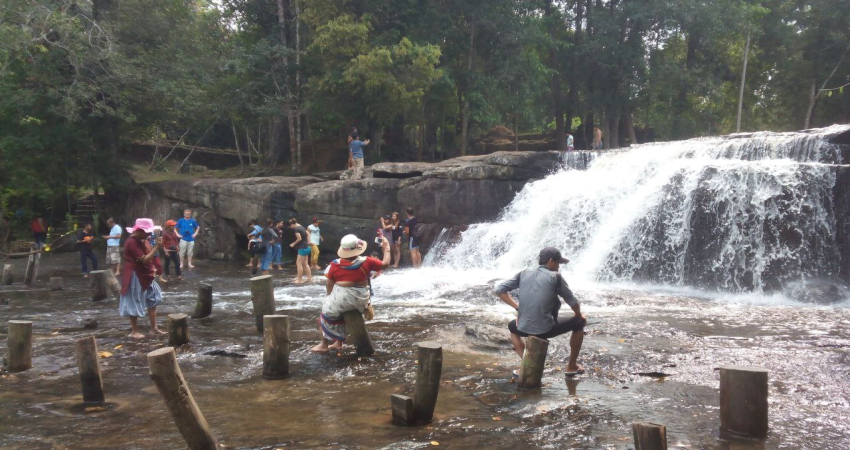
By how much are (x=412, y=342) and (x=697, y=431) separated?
4.04 m

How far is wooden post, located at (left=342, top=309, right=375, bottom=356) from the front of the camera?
7.27 m

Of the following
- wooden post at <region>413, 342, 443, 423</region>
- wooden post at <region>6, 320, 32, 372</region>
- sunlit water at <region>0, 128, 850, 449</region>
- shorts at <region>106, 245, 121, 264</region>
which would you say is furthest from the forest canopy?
wooden post at <region>413, 342, 443, 423</region>

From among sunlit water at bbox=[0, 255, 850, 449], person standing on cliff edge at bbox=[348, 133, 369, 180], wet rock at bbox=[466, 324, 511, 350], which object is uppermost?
person standing on cliff edge at bbox=[348, 133, 369, 180]

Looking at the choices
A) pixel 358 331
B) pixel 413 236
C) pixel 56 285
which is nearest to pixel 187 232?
pixel 56 285

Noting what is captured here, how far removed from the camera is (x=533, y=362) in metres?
5.92

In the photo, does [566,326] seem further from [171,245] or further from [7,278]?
[7,278]

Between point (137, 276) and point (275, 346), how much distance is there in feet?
9.71

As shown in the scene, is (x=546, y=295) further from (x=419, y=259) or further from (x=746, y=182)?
(x=419, y=259)

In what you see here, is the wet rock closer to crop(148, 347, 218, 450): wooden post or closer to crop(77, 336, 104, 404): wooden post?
crop(148, 347, 218, 450): wooden post

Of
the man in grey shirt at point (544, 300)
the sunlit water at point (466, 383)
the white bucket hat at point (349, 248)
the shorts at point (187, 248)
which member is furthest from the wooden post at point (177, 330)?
the shorts at point (187, 248)

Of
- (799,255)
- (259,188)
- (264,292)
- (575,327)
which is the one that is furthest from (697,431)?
(259,188)

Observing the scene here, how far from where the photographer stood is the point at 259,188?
20.7m

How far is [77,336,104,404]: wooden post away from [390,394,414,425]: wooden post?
9.75 ft

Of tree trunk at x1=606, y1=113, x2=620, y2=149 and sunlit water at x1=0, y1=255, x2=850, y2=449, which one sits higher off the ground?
tree trunk at x1=606, y1=113, x2=620, y2=149
